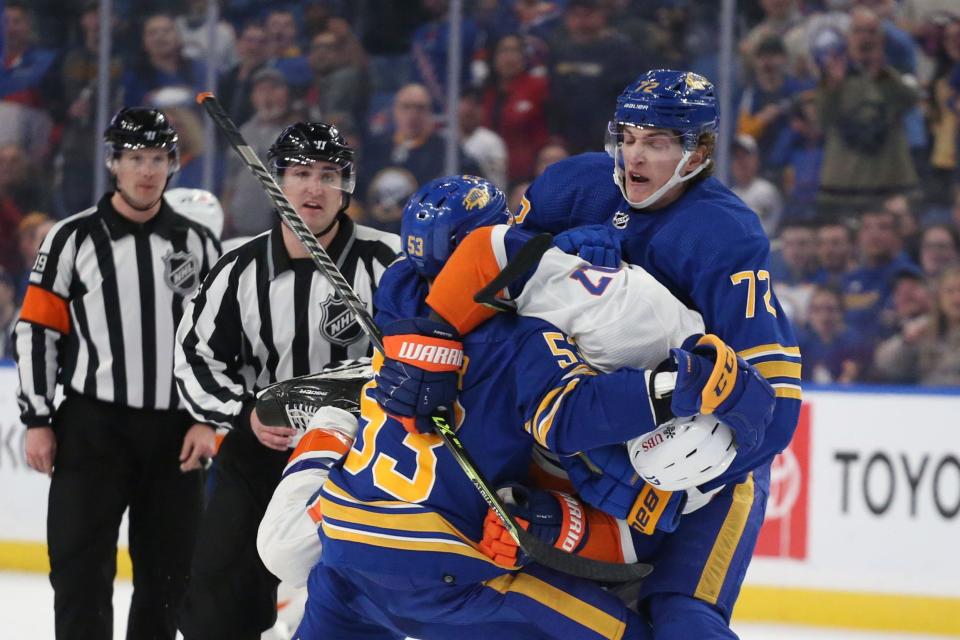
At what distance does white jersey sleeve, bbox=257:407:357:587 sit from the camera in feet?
7.38

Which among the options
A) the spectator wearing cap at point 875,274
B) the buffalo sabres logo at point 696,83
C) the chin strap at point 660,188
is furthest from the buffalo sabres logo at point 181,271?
the spectator wearing cap at point 875,274

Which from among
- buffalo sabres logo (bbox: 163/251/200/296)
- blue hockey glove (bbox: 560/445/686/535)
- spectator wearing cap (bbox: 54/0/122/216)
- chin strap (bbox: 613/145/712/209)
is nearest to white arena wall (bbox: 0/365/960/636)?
buffalo sabres logo (bbox: 163/251/200/296)

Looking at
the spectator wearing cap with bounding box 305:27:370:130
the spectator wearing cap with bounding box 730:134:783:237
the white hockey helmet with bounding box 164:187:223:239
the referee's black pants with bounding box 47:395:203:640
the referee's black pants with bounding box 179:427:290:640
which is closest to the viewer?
the referee's black pants with bounding box 179:427:290:640

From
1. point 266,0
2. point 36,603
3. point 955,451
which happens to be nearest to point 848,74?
point 955,451

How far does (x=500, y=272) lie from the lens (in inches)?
77.2

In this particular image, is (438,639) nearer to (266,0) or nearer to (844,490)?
(844,490)

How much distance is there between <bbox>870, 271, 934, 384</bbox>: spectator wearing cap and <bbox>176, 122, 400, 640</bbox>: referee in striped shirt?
2.81 meters

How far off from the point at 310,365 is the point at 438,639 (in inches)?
36.8

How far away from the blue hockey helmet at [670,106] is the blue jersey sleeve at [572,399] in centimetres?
48

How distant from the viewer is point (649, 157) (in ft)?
7.45

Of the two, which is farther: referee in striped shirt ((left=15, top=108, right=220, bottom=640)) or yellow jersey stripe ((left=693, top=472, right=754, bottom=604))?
referee in striped shirt ((left=15, top=108, right=220, bottom=640))

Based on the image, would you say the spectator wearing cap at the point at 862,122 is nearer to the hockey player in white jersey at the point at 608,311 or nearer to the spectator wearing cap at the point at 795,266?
the spectator wearing cap at the point at 795,266

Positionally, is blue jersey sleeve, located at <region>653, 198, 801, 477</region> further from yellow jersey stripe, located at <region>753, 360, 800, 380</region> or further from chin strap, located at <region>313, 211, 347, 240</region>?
chin strap, located at <region>313, 211, 347, 240</region>

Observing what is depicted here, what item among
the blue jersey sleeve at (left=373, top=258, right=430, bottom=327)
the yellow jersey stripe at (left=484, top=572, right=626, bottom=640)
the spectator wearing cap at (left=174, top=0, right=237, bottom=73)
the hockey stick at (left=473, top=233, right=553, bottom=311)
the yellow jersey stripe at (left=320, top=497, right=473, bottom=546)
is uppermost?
the spectator wearing cap at (left=174, top=0, right=237, bottom=73)
